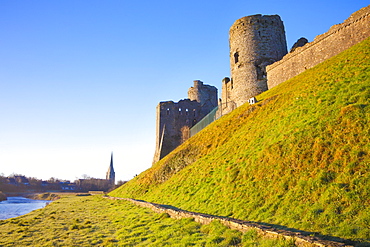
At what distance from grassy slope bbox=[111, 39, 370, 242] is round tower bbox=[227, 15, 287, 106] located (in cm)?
1078

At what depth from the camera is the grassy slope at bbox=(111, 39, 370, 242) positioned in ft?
25.6

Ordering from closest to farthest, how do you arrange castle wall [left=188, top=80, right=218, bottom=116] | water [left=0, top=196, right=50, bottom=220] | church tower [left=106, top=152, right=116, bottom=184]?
water [left=0, top=196, right=50, bottom=220] → castle wall [left=188, top=80, right=218, bottom=116] → church tower [left=106, top=152, right=116, bottom=184]

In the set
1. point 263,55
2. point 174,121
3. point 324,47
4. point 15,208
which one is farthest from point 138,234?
point 15,208

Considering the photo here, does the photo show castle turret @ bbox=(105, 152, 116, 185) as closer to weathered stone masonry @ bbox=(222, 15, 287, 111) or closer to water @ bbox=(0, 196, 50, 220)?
water @ bbox=(0, 196, 50, 220)

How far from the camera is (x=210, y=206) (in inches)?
477

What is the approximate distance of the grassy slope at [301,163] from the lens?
7.80 m

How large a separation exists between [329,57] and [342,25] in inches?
98.9

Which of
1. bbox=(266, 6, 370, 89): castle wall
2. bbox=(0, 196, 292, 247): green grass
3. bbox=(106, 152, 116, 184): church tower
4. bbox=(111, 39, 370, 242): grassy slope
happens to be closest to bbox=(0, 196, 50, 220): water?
bbox=(0, 196, 292, 247): green grass

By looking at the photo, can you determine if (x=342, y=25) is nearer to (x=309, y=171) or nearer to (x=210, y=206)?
(x=309, y=171)

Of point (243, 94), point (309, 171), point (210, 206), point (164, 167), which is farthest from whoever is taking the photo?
point (243, 94)

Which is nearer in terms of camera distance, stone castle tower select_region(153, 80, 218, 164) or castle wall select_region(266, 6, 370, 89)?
castle wall select_region(266, 6, 370, 89)

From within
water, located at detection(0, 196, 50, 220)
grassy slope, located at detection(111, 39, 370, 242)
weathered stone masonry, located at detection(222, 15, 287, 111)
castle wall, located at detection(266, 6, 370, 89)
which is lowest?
water, located at detection(0, 196, 50, 220)

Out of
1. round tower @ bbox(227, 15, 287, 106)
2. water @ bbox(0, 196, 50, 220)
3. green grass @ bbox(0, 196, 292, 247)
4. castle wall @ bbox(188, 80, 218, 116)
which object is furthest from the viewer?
castle wall @ bbox(188, 80, 218, 116)

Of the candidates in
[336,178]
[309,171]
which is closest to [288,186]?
[309,171]
